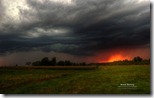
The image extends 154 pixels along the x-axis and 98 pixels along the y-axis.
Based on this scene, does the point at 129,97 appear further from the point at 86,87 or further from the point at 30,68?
the point at 30,68

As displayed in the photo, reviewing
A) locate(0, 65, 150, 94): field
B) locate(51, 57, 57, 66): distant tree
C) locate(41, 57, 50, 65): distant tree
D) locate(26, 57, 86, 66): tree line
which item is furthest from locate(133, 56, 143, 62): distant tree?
locate(41, 57, 50, 65): distant tree

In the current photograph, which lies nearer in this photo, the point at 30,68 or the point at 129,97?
the point at 129,97

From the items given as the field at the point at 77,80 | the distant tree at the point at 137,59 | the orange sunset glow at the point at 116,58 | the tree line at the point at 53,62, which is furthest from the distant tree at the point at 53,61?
the distant tree at the point at 137,59

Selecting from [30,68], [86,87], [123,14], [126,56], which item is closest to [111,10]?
[123,14]

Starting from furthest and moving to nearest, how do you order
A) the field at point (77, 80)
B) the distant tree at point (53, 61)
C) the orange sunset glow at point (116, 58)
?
the distant tree at point (53, 61) < the orange sunset glow at point (116, 58) < the field at point (77, 80)

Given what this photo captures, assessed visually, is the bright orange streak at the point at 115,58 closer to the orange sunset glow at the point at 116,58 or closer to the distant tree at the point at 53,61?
the orange sunset glow at the point at 116,58

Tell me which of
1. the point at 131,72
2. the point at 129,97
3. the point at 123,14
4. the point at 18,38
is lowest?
the point at 129,97

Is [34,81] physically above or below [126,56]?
below

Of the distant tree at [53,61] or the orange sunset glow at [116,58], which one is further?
the distant tree at [53,61]
